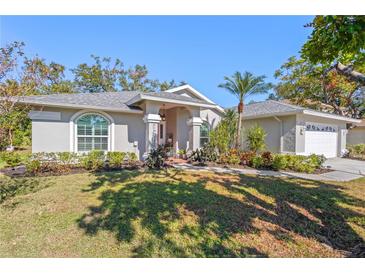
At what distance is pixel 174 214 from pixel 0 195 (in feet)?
18.1

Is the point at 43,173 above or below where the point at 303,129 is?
below

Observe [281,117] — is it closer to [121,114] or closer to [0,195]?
[121,114]

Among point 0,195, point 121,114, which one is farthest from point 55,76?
point 0,195

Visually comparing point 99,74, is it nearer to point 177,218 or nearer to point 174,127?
point 174,127

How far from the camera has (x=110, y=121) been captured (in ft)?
37.0

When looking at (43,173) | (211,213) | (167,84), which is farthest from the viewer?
(167,84)

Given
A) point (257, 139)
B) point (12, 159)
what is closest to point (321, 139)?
point (257, 139)

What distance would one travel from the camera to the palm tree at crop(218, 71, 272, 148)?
13375mm

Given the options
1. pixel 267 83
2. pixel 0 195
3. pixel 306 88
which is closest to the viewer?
pixel 0 195

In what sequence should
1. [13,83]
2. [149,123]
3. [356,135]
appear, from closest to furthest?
[149,123] < [13,83] < [356,135]

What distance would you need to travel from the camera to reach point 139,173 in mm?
8391

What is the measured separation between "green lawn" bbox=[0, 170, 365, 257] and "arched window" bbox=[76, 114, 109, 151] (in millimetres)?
3600

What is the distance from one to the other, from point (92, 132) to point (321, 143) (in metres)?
16.6

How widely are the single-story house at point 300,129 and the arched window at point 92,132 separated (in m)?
11.3
